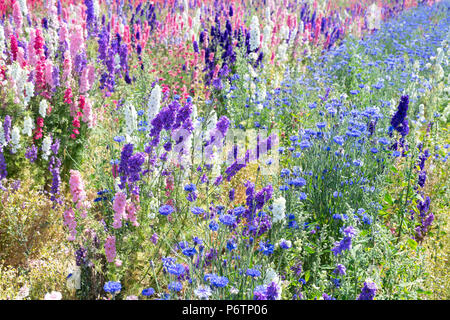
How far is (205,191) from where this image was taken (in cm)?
Result: 349

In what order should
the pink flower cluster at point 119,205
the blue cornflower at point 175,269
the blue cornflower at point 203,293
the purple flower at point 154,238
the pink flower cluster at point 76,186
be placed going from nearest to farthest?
the blue cornflower at point 203,293 → the blue cornflower at point 175,269 → the pink flower cluster at point 119,205 → the pink flower cluster at point 76,186 → the purple flower at point 154,238

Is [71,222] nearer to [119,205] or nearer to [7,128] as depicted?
[119,205]

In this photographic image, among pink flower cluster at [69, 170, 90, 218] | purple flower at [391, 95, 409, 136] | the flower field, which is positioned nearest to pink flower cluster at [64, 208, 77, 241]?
the flower field

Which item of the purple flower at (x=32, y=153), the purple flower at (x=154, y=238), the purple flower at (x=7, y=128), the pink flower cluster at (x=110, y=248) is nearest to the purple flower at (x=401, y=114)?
the purple flower at (x=154, y=238)

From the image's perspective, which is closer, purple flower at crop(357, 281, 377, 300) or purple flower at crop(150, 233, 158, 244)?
purple flower at crop(357, 281, 377, 300)

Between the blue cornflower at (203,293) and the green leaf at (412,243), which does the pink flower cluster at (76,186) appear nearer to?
the blue cornflower at (203,293)

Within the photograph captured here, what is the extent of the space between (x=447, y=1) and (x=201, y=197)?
1889 cm

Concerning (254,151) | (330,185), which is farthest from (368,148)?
(254,151)

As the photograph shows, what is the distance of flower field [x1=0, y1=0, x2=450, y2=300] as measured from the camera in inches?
96.9

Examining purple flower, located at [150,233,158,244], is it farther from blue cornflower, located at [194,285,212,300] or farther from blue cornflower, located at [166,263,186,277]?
blue cornflower, located at [194,285,212,300]

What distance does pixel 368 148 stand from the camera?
3.83 meters

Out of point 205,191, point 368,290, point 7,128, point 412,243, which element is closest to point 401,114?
point 412,243

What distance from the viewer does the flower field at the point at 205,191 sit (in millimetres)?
2461
